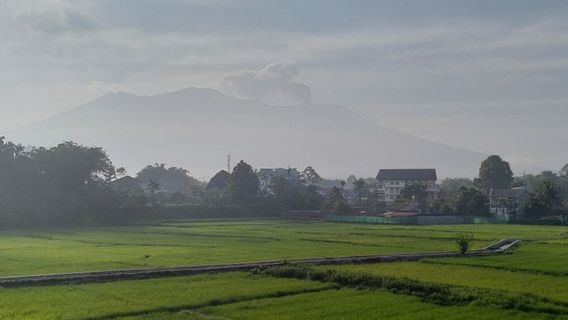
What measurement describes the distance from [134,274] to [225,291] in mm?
4748

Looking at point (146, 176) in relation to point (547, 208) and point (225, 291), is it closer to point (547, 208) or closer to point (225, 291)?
point (547, 208)

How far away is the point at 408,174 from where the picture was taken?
361 feet

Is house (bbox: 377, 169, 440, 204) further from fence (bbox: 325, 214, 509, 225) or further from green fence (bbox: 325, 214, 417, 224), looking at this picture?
green fence (bbox: 325, 214, 417, 224)

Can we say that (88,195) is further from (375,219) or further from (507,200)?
(507,200)

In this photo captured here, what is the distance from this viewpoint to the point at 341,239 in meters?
43.2

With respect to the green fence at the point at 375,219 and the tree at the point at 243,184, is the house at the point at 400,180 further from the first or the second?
the green fence at the point at 375,219

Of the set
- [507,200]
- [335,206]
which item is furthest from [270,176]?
[507,200]

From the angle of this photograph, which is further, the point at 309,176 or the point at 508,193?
the point at 309,176

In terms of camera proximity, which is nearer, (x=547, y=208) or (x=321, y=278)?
(x=321, y=278)

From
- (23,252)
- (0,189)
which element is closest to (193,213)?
(0,189)

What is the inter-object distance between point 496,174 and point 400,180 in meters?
15.7

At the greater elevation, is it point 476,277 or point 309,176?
point 309,176

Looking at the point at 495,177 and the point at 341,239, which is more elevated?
the point at 495,177

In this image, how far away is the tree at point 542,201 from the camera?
68938 millimetres
